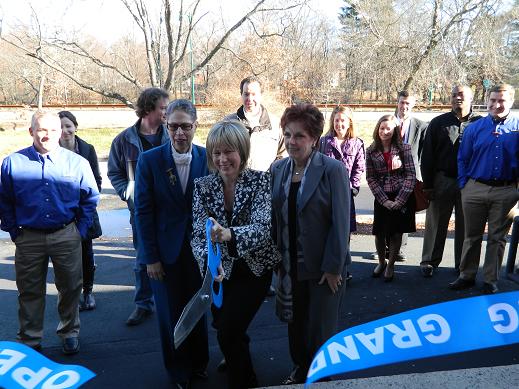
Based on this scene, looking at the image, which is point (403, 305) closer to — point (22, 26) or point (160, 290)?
point (160, 290)

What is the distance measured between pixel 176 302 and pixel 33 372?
106 centimetres

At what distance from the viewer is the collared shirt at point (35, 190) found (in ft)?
11.8

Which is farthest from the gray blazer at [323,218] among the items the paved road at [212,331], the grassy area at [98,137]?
the grassy area at [98,137]

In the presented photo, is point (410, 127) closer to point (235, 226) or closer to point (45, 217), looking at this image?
point (235, 226)

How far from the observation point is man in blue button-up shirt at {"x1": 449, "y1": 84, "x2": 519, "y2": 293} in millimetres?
4676

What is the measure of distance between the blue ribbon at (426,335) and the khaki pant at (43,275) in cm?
229

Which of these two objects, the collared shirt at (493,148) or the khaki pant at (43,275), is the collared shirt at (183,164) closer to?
the khaki pant at (43,275)

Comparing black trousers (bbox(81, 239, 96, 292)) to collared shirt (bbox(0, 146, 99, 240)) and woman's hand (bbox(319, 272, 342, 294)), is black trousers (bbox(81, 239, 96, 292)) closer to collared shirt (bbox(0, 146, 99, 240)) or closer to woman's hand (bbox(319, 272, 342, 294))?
collared shirt (bbox(0, 146, 99, 240))

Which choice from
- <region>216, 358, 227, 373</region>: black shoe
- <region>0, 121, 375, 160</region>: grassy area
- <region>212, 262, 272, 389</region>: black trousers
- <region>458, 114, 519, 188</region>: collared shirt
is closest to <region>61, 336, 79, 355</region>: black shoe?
<region>216, 358, 227, 373</region>: black shoe

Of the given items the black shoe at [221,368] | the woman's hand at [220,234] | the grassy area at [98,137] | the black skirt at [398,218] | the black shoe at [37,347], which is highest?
the woman's hand at [220,234]

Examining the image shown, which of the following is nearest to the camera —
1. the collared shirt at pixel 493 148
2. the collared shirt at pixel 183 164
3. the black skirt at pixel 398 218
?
the collared shirt at pixel 183 164

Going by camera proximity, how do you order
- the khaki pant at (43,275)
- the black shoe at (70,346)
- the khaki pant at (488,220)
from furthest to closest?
the khaki pant at (488,220)
the black shoe at (70,346)
the khaki pant at (43,275)

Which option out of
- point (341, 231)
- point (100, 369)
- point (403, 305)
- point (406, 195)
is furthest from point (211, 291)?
point (406, 195)

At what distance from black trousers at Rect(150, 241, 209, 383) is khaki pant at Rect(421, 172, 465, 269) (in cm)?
328
